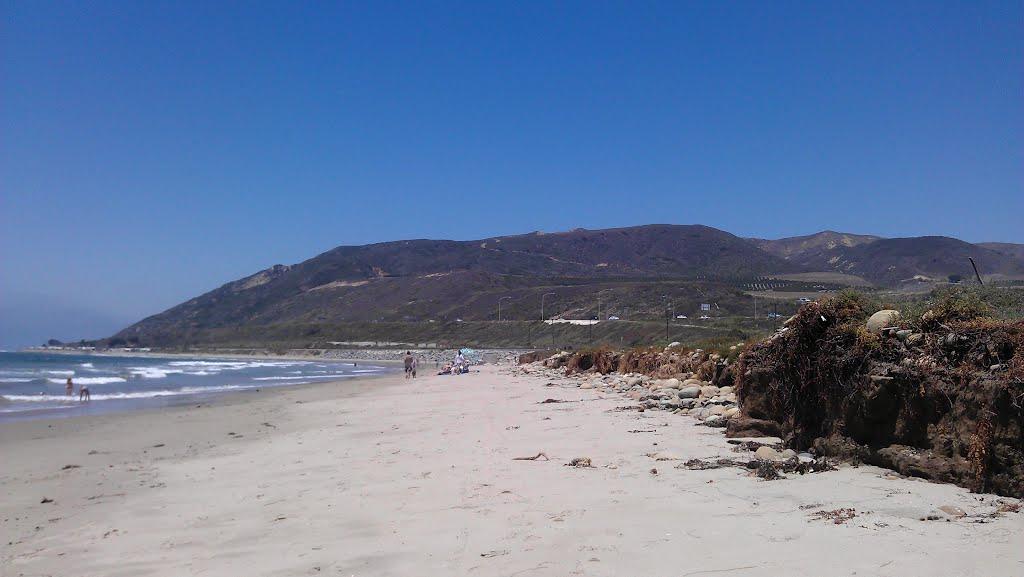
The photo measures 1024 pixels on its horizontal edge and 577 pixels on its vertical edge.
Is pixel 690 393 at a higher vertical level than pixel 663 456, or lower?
higher

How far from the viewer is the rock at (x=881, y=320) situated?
24.7 feet

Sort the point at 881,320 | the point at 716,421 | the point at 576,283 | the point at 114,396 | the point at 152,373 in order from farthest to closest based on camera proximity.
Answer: the point at 576,283 < the point at 152,373 < the point at 114,396 < the point at 716,421 < the point at 881,320

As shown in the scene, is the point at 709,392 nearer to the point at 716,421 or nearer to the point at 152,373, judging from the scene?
the point at 716,421

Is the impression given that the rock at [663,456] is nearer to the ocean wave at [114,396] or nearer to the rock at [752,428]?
the rock at [752,428]

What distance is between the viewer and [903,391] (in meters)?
6.94

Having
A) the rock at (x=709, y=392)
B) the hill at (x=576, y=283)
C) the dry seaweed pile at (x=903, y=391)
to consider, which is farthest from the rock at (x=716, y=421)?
the hill at (x=576, y=283)

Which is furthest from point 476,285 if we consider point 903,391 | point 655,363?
point 903,391

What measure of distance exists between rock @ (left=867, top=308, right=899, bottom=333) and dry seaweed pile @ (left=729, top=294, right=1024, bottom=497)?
2 cm

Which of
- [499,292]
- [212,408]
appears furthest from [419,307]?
[212,408]

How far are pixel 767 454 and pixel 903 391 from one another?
4.99 feet

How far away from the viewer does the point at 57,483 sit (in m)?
9.59

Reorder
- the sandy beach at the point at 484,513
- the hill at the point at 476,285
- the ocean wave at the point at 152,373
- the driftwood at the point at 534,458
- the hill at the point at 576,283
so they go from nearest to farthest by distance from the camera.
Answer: the sandy beach at the point at 484,513, the driftwood at the point at 534,458, the ocean wave at the point at 152,373, the hill at the point at 576,283, the hill at the point at 476,285

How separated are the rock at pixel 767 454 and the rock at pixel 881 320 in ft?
5.47

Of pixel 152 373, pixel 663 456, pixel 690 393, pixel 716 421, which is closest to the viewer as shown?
pixel 663 456
